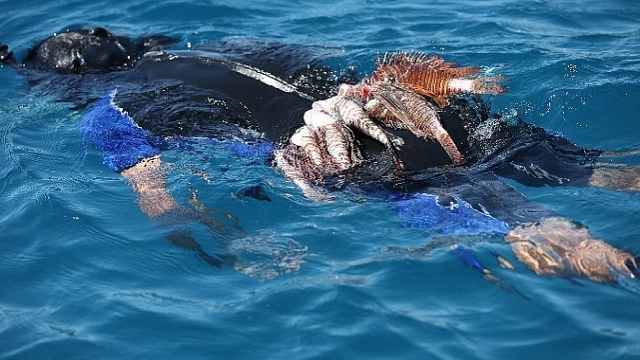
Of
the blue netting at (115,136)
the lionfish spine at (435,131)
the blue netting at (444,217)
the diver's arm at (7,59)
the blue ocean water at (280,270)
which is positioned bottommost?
the blue ocean water at (280,270)

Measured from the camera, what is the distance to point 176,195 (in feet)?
18.2

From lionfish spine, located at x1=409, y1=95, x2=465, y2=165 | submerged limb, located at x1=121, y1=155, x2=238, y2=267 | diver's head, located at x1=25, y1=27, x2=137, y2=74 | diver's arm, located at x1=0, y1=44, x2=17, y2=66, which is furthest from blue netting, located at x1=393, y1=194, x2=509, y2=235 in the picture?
diver's arm, located at x1=0, y1=44, x2=17, y2=66

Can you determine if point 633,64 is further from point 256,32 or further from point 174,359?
point 174,359

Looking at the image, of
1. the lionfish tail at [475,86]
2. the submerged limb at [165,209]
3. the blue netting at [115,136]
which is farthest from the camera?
the blue netting at [115,136]

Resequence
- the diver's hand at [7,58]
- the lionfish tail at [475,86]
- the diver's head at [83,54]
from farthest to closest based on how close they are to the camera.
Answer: the diver's hand at [7,58]
the diver's head at [83,54]
the lionfish tail at [475,86]

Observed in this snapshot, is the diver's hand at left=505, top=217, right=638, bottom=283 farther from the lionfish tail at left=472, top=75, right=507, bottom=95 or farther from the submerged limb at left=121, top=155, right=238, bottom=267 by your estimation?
the submerged limb at left=121, top=155, right=238, bottom=267

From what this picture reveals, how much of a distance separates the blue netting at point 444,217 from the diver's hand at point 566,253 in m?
0.14

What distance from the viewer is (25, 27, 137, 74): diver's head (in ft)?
23.8

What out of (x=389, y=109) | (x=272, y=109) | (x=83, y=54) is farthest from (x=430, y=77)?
(x=83, y=54)

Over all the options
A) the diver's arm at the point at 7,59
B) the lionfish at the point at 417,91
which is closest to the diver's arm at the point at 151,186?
the lionfish at the point at 417,91

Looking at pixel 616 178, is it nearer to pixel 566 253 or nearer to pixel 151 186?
pixel 566 253

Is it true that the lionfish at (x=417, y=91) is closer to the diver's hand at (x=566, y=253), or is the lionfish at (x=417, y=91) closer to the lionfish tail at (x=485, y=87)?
the lionfish tail at (x=485, y=87)

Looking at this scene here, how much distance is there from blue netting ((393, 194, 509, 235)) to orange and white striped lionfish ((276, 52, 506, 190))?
0.31 metres

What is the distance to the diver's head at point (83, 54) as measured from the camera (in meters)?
7.25
